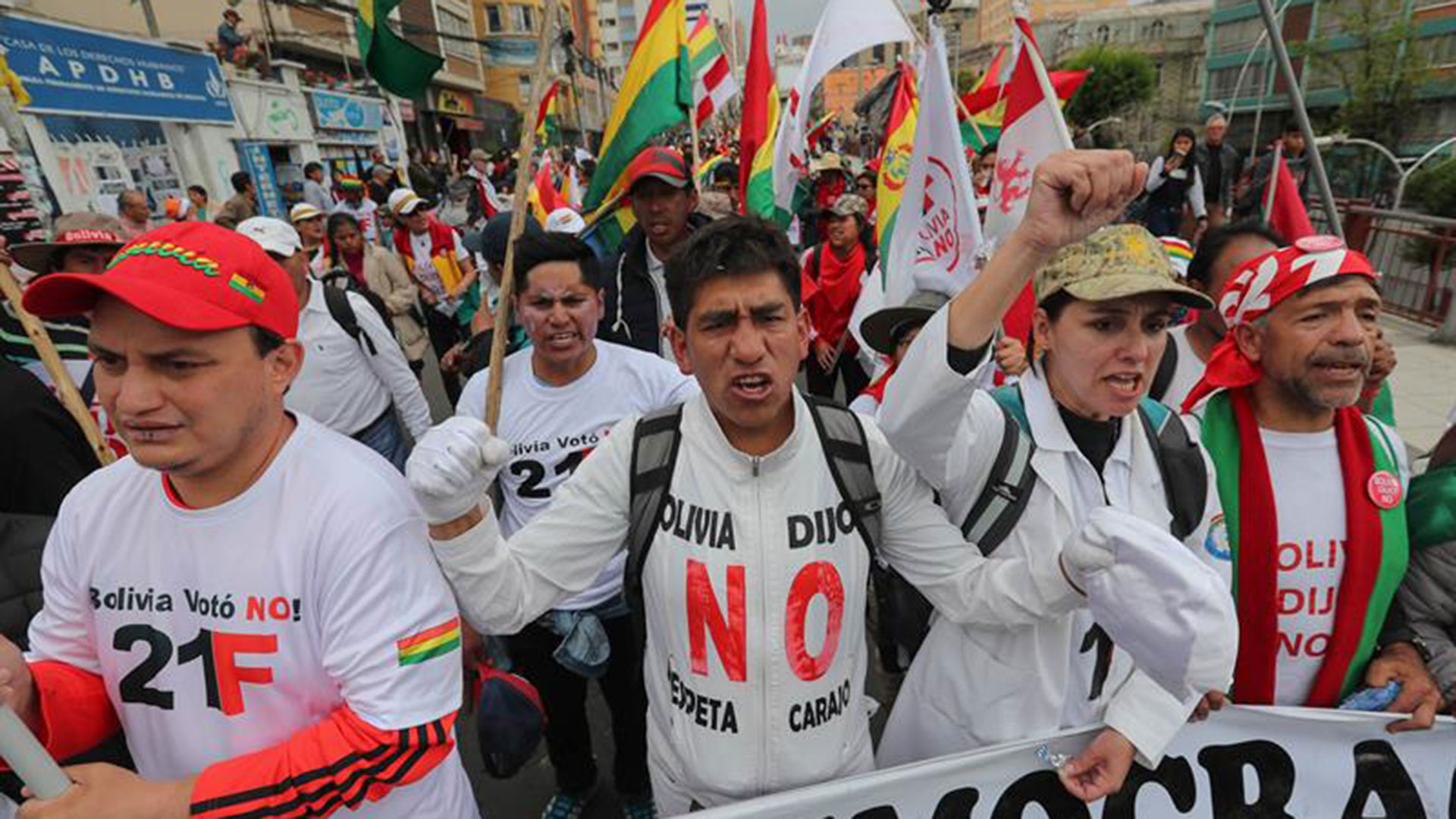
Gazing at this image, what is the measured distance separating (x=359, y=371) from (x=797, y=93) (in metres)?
3.41

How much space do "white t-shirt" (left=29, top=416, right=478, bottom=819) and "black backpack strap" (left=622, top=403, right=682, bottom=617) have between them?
418mm

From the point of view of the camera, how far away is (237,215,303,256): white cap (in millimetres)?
3613

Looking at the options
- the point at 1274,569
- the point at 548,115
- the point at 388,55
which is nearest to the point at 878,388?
the point at 1274,569

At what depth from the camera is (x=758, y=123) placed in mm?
4984

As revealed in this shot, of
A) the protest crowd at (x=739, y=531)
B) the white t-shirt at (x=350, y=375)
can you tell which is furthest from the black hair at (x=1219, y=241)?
the white t-shirt at (x=350, y=375)

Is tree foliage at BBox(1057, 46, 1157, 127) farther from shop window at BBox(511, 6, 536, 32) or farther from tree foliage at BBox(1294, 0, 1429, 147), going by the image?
shop window at BBox(511, 6, 536, 32)

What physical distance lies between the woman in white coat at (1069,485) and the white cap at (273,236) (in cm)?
333

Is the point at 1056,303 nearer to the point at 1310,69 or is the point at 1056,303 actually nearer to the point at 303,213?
the point at 303,213

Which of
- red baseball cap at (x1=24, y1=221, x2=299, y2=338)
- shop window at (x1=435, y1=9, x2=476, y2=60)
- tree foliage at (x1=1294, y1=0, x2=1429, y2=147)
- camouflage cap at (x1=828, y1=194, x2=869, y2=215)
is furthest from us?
shop window at (x1=435, y1=9, x2=476, y2=60)

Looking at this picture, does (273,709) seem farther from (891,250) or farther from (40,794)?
(891,250)

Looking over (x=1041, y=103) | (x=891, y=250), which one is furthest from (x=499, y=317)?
(x=1041, y=103)

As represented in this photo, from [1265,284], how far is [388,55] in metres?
2.83

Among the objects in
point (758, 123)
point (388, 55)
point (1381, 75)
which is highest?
point (1381, 75)

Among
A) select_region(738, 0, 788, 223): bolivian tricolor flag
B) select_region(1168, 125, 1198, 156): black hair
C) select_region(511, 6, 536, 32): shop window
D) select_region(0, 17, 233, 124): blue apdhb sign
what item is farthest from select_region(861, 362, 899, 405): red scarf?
select_region(511, 6, 536, 32): shop window
